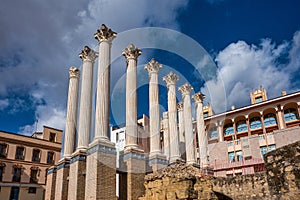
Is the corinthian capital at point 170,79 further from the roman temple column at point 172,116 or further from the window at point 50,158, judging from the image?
the window at point 50,158

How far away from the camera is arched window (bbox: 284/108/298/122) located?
1542 inches

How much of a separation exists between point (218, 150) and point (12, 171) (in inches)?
1152

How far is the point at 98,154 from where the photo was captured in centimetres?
1858

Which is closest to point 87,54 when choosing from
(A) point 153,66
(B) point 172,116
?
(A) point 153,66

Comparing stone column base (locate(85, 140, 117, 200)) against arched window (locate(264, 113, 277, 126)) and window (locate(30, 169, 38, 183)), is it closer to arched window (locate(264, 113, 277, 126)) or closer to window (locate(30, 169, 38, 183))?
window (locate(30, 169, 38, 183))

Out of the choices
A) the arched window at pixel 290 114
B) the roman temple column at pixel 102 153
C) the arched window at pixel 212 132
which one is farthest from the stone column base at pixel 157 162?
the arched window at pixel 290 114

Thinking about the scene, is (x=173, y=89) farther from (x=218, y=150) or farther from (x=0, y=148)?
(x=0, y=148)

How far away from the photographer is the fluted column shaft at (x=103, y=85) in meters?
20.0

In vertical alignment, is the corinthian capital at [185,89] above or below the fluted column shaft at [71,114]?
above

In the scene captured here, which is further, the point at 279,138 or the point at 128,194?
the point at 279,138

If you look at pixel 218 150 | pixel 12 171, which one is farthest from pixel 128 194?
pixel 12 171

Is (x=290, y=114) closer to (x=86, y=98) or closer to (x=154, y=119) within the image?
(x=154, y=119)

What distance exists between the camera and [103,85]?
21.2m

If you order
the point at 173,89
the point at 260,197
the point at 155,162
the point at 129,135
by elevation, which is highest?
the point at 173,89
